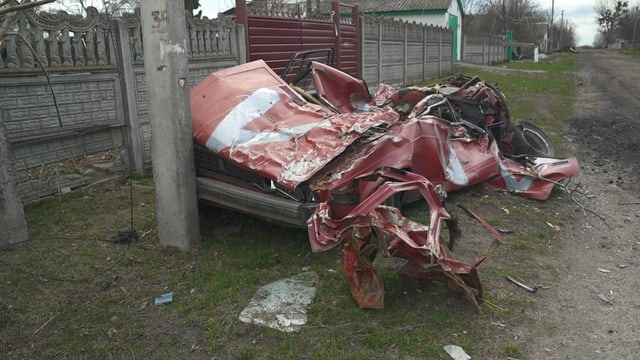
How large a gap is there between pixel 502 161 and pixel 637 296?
2659 millimetres

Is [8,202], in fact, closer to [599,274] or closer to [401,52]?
[599,274]

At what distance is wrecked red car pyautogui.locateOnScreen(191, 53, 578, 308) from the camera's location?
3438 mm

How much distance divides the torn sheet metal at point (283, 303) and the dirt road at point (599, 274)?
1.38 m

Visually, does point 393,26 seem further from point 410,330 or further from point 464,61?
point 464,61

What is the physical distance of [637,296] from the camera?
377 centimetres

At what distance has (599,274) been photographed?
13.6 feet

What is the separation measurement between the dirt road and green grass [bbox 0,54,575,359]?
0.59ft

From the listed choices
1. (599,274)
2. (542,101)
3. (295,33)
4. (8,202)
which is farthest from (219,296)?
(542,101)

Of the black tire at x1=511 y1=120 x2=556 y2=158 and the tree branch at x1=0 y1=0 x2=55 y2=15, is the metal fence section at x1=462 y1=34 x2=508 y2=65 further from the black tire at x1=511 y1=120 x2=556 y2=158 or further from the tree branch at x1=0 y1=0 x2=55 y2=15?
the tree branch at x1=0 y1=0 x2=55 y2=15

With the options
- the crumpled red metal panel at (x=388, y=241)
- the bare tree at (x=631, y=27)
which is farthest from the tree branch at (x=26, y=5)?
the bare tree at (x=631, y=27)

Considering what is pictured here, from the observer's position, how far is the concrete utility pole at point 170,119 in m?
4.16

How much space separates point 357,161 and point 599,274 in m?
2.04

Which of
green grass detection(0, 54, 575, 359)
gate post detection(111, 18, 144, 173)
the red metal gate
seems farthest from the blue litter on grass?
the red metal gate

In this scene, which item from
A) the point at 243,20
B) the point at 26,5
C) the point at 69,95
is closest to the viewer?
the point at 26,5
